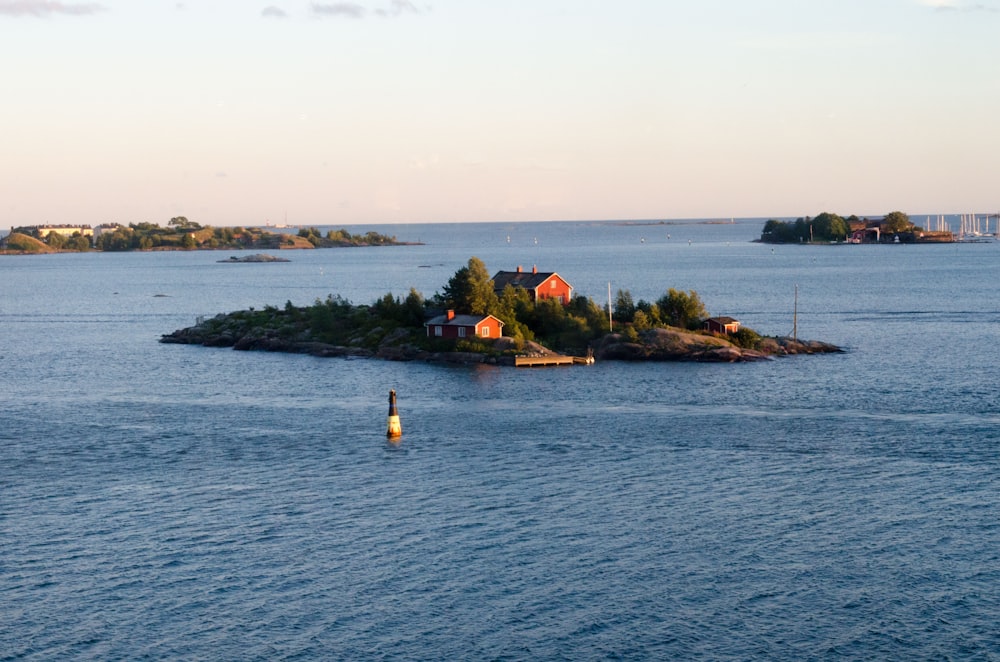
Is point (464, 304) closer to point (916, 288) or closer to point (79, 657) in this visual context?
point (79, 657)

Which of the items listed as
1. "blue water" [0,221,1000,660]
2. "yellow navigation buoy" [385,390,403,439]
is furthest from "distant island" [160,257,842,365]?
"yellow navigation buoy" [385,390,403,439]

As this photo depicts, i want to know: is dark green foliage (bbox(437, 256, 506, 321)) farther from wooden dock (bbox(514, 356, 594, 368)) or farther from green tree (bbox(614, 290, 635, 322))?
green tree (bbox(614, 290, 635, 322))

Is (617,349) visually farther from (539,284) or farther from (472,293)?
(539,284)

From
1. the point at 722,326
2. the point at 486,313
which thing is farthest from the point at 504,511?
the point at 722,326

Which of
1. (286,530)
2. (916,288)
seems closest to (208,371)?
(286,530)

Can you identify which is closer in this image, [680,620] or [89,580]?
[680,620]
